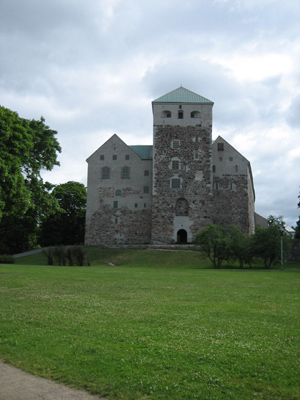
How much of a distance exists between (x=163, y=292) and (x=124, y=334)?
21.6 ft

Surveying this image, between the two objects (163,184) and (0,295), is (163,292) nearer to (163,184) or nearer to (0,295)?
(0,295)

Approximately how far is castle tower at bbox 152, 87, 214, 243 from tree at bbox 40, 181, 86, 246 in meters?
19.2

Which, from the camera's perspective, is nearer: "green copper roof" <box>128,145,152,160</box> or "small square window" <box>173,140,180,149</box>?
"small square window" <box>173,140,180,149</box>

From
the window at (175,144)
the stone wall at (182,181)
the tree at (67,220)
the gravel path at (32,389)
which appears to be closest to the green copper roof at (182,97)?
the stone wall at (182,181)

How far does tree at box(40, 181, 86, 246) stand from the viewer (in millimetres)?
64688

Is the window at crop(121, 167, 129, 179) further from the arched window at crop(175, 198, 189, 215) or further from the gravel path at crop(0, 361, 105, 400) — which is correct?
the gravel path at crop(0, 361, 105, 400)

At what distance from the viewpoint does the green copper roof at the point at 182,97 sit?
56.7 m

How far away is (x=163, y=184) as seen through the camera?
5428cm

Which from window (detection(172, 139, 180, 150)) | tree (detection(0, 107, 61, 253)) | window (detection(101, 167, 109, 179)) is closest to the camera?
tree (detection(0, 107, 61, 253))

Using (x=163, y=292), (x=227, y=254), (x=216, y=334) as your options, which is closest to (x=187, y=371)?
(x=216, y=334)

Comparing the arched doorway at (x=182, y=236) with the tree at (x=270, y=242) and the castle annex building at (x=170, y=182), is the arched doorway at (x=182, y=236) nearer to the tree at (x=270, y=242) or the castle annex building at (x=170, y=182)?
the castle annex building at (x=170, y=182)

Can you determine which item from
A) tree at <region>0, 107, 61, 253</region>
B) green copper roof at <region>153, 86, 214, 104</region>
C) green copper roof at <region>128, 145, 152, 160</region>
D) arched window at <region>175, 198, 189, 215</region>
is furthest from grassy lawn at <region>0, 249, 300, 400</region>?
green copper roof at <region>128, 145, 152, 160</region>

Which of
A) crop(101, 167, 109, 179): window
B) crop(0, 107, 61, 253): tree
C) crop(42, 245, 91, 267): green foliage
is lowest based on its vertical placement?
crop(42, 245, 91, 267): green foliage

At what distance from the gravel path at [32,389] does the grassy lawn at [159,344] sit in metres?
0.16
